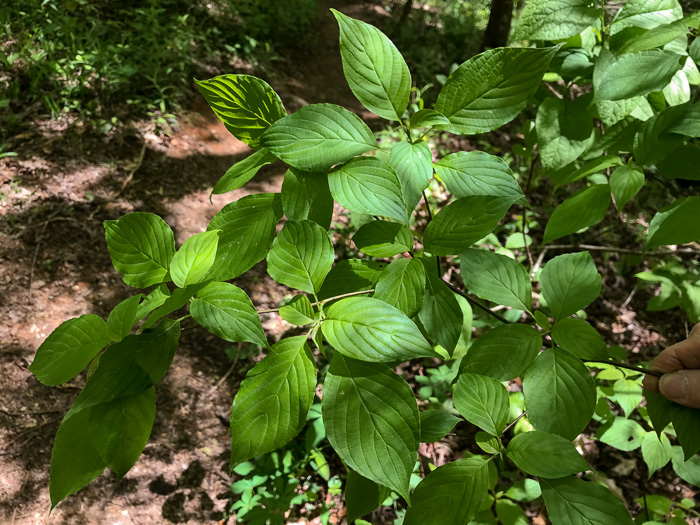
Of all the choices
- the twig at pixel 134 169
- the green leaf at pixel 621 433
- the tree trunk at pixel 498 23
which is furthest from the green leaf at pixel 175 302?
the tree trunk at pixel 498 23

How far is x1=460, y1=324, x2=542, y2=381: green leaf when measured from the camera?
97 cm

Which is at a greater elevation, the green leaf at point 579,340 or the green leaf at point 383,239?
the green leaf at point 383,239

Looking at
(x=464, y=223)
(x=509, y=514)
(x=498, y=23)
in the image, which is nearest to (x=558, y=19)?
(x=464, y=223)

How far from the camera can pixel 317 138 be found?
0.85 meters

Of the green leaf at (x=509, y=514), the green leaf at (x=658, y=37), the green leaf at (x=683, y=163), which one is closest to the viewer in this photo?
the green leaf at (x=658, y=37)

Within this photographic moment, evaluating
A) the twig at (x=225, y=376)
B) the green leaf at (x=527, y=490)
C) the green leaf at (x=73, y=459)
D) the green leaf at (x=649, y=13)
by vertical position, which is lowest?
the twig at (x=225, y=376)

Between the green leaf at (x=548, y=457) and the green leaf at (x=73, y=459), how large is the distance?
83 cm

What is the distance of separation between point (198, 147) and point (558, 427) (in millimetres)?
4443

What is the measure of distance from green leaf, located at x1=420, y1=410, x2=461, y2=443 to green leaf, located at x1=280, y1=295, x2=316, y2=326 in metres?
0.42

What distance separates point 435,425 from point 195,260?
70cm

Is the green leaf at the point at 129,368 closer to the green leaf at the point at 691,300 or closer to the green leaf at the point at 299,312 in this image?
the green leaf at the point at 299,312

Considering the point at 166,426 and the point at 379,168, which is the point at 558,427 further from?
the point at 166,426

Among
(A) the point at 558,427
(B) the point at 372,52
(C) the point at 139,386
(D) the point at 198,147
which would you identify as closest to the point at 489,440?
(A) the point at 558,427

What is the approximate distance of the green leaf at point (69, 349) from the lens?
783 mm
